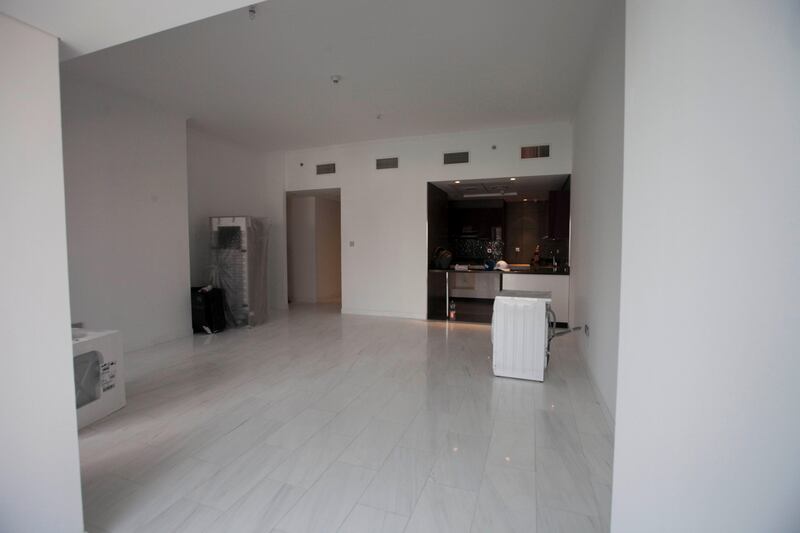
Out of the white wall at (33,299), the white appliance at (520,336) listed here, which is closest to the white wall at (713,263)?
the white wall at (33,299)

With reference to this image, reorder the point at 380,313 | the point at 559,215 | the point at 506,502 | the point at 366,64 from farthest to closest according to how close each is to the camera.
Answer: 1. the point at 380,313
2. the point at 559,215
3. the point at 366,64
4. the point at 506,502

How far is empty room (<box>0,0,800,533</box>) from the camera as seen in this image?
989 mm

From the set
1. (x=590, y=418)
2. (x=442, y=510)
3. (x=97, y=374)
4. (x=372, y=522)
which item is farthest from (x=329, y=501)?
(x=97, y=374)

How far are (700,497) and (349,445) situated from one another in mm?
1836

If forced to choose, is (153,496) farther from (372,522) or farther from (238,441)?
(372,522)

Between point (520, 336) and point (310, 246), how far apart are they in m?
5.75

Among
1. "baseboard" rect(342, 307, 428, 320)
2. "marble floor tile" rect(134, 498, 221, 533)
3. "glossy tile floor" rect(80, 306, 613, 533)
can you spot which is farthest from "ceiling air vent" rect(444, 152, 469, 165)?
"marble floor tile" rect(134, 498, 221, 533)

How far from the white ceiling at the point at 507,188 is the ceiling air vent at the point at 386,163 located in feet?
2.64

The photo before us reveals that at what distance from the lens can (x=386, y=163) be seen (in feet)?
21.3

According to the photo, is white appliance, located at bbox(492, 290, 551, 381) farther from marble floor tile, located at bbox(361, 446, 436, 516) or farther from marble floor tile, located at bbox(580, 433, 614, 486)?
marble floor tile, located at bbox(361, 446, 436, 516)

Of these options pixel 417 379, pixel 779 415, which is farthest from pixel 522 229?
pixel 779 415

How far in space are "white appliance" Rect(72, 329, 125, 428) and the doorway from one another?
16.9ft

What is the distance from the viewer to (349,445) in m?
2.33

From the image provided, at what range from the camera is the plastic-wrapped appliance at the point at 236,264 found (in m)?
5.64
